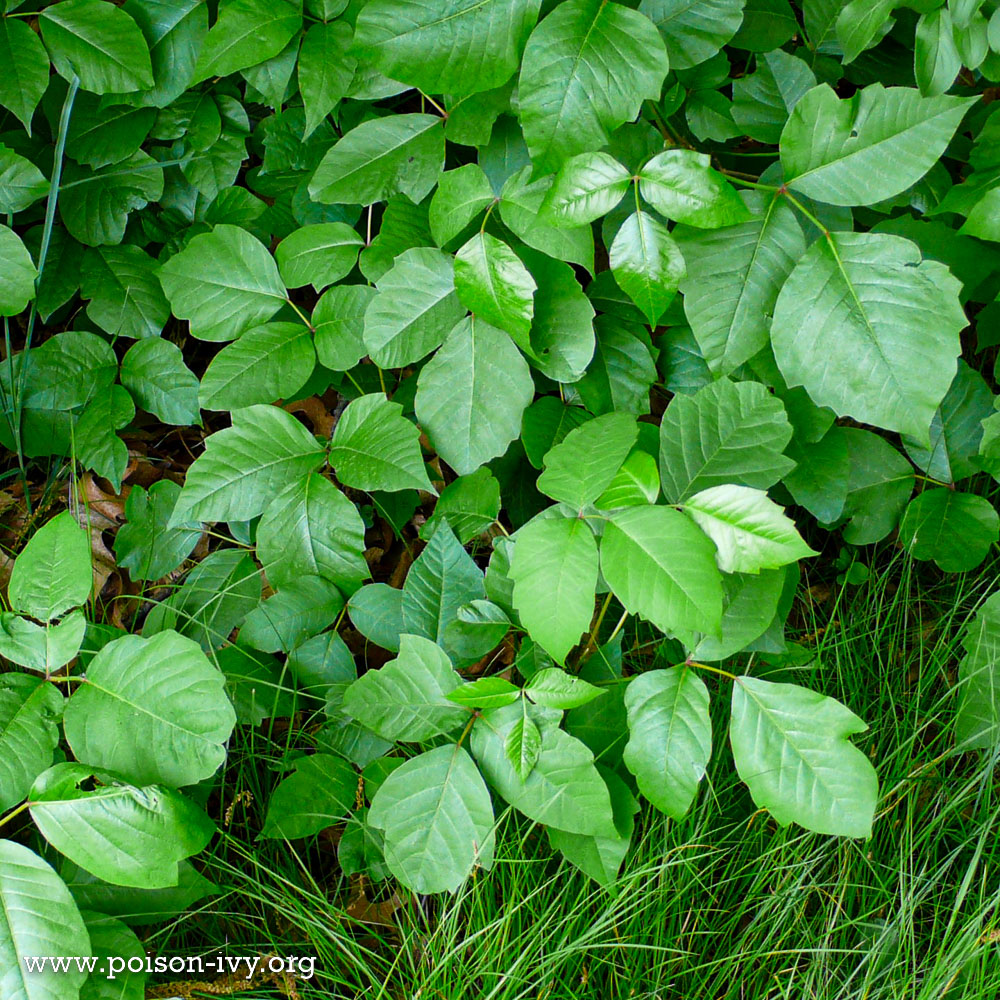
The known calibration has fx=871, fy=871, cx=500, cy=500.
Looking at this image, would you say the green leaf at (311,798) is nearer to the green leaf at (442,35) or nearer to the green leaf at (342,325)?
the green leaf at (342,325)

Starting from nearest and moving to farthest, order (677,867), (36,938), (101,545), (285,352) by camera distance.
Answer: (36,938), (677,867), (285,352), (101,545)

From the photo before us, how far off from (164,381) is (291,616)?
0.59m

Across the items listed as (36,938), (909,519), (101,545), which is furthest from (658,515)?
(101,545)

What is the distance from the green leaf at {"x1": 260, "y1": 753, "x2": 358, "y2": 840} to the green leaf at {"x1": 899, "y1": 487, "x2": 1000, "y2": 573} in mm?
1032

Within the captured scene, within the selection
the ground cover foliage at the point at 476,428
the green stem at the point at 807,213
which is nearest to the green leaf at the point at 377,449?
the ground cover foliage at the point at 476,428

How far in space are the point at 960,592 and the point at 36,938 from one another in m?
1.52

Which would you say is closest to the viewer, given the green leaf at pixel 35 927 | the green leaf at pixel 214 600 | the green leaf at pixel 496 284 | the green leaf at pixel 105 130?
the green leaf at pixel 35 927

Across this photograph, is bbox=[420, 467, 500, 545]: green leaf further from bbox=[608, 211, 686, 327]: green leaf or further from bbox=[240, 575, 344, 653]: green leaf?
bbox=[608, 211, 686, 327]: green leaf

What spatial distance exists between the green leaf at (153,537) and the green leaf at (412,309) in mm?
562

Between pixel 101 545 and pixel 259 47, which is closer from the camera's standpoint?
pixel 259 47

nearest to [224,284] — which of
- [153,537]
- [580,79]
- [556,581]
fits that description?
[153,537]

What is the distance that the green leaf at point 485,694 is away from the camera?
120cm

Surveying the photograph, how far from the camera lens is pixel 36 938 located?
3.51 ft

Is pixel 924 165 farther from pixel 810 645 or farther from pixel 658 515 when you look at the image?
pixel 810 645
